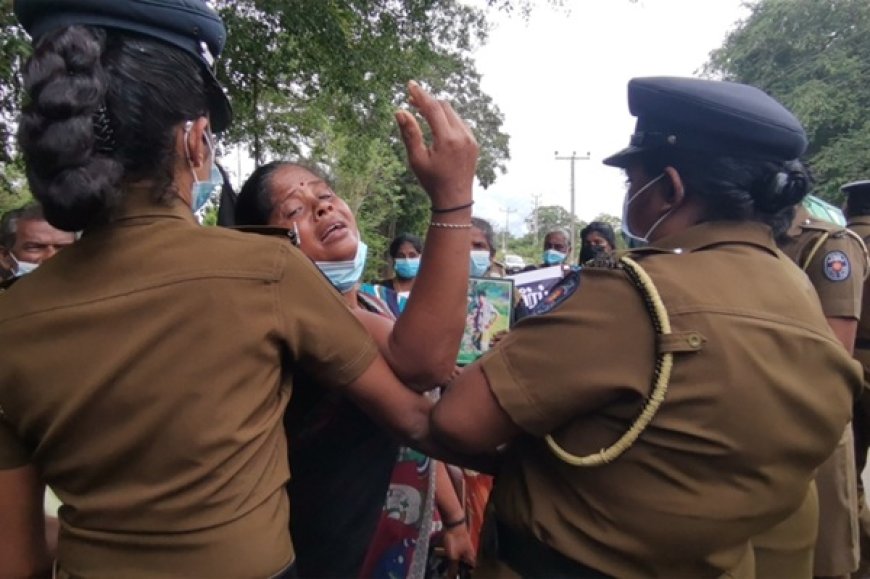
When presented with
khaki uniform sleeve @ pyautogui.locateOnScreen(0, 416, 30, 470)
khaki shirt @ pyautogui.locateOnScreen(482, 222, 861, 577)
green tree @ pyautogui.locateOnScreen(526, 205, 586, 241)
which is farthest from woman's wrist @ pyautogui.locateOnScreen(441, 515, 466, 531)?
green tree @ pyautogui.locateOnScreen(526, 205, 586, 241)

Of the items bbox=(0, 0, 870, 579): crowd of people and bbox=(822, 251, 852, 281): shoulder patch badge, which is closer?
bbox=(0, 0, 870, 579): crowd of people

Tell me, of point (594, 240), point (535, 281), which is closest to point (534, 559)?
→ point (535, 281)

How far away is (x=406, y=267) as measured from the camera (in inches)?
224

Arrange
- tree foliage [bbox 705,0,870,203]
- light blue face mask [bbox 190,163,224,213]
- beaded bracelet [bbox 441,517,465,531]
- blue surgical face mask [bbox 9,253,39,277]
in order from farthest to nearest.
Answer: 1. tree foliage [bbox 705,0,870,203]
2. blue surgical face mask [bbox 9,253,39,277]
3. beaded bracelet [bbox 441,517,465,531]
4. light blue face mask [bbox 190,163,224,213]

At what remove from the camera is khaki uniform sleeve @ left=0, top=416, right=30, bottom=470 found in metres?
1.20

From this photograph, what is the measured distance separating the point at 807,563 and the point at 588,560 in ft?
2.39

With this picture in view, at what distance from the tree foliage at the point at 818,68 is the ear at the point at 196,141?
18332mm

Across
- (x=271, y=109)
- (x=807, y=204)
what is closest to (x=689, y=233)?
(x=807, y=204)

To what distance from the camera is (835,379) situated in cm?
136

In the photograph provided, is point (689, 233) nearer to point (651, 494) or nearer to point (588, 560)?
point (651, 494)

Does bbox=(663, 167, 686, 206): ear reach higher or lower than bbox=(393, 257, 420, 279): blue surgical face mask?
higher

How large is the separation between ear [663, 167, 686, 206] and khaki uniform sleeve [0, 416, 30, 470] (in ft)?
4.58

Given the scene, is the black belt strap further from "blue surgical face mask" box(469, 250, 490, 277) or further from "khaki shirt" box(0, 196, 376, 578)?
"blue surgical face mask" box(469, 250, 490, 277)

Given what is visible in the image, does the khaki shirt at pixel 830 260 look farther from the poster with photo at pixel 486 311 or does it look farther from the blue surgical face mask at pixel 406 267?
the blue surgical face mask at pixel 406 267
